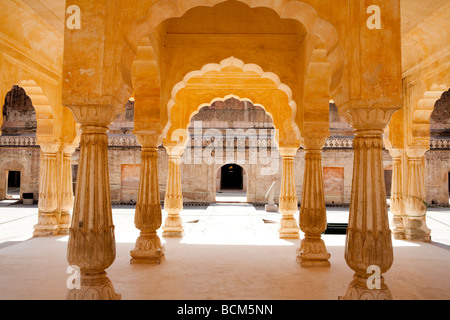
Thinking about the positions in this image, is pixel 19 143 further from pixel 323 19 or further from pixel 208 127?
pixel 323 19

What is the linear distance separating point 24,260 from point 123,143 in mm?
12679

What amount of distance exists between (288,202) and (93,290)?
6.57m

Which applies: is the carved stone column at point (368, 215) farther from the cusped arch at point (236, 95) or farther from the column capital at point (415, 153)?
the column capital at point (415, 153)

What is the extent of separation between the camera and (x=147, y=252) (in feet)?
20.4

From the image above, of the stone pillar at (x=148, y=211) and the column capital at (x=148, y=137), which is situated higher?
the column capital at (x=148, y=137)

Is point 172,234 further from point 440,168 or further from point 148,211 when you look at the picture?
point 440,168

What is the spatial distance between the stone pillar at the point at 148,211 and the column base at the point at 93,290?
2.55 meters

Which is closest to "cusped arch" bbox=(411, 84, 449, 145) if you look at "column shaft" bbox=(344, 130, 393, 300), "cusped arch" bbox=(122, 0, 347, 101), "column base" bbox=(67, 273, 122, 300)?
"cusped arch" bbox=(122, 0, 347, 101)

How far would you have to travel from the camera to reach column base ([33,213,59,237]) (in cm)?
890

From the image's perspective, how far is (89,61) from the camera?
12.3ft

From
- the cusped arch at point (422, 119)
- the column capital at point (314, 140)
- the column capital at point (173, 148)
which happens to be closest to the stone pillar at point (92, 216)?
the column capital at point (314, 140)

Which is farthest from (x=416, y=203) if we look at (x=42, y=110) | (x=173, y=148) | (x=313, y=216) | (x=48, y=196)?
(x=42, y=110)

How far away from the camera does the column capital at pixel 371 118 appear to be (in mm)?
3686
